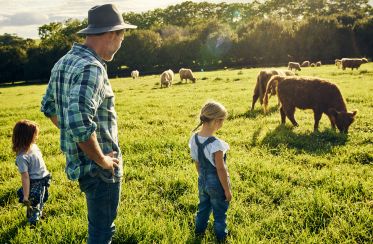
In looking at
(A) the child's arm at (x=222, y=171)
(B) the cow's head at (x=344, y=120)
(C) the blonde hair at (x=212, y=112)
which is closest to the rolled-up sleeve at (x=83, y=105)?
(C) the blonde hair at (x=212, y=112)

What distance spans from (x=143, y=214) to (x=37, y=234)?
1.50 meters

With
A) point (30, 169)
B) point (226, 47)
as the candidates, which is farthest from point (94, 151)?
point (226, 47)

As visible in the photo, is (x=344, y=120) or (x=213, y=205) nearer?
(x=213, y=205)

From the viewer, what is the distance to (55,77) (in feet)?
10.5

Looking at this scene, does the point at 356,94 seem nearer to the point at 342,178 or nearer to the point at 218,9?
the point at 342,178

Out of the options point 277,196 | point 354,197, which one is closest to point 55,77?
point 277,196

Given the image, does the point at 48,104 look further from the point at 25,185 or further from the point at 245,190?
the point at 245,190

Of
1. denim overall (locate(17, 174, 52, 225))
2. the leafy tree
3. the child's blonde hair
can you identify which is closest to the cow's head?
denim overall (locate(17, 174, 52, 225))

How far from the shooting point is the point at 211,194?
14.1 feet

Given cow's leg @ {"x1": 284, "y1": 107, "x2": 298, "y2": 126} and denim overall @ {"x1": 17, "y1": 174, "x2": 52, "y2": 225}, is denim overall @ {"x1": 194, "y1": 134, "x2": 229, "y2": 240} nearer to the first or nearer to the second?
denim overall @ {"x1": 17, "y1": 174, "x2": 52, "y2": 225}

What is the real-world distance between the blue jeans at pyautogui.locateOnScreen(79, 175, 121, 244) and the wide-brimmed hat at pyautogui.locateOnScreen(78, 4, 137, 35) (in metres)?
1.34

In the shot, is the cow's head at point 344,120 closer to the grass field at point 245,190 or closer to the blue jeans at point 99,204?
the grass field at point 245,190

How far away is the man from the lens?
9.22 ft

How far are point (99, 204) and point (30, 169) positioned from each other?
2.47m
